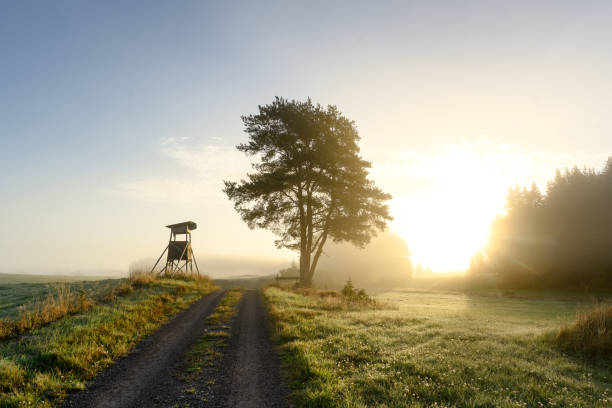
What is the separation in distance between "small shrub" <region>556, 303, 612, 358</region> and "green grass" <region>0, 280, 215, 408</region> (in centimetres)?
1546

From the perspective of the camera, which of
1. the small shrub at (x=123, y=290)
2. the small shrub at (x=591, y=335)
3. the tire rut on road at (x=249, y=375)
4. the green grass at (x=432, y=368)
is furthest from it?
the small shrub at (x=123, y=290)

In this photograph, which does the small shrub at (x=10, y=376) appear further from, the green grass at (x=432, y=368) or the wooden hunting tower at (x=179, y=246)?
the wooden hunting tower at (x=179, y=246)

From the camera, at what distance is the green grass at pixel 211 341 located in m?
9.27

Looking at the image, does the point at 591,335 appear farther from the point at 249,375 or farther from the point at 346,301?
the point at 346,301

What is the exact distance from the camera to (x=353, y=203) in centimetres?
3114

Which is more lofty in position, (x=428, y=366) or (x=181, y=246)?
(x=181, y=246)

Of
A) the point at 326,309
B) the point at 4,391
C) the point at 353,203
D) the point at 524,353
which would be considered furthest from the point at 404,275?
the point at 4,391

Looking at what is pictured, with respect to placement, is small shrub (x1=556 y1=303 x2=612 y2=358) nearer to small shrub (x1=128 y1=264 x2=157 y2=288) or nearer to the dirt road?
the dirt road

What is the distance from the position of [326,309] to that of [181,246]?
22084 millimetres

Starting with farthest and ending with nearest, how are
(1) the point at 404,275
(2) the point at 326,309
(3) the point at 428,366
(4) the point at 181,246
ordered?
(1) the point at 404,275, (4) the point at 181,246, (2) the point at 326,309, (3) the point at 428,366

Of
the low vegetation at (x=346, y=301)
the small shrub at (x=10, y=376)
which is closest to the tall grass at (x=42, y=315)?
the small shrub at (x=10, y=376)

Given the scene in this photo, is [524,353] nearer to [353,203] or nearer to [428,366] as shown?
[428,366]

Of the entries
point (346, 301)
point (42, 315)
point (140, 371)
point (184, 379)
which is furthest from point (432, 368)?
point (42, 315)

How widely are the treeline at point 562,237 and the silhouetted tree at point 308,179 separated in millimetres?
30444
